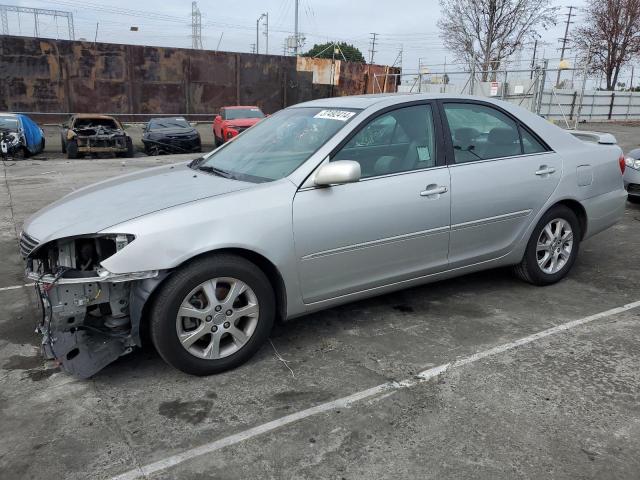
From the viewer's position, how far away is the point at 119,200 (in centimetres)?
337

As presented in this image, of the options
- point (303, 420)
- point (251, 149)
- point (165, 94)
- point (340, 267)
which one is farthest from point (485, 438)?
point (165, 94)

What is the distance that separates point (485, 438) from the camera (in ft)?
8.68

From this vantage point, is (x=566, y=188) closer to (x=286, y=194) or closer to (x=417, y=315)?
(x=417, y=315)

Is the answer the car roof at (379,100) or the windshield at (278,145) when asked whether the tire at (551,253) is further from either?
the windshield at (278,145)

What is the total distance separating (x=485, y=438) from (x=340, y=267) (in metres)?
1.35

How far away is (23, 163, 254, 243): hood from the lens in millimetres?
3062

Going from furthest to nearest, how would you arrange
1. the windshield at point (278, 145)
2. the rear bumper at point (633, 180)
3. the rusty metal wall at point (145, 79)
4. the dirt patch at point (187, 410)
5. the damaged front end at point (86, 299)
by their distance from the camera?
1. the rusty metal wall at point (145, 79)
2. the rear bumper at point (633, 180)
3. the windshield at point (278, 145)
4. the damaged front end at point (86, 299)
5. the dirt patch at point (187, 410)

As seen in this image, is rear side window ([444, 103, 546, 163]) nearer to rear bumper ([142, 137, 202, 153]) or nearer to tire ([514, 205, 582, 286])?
tire ([514, 205, 582, 286])

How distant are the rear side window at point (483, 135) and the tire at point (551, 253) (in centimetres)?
58

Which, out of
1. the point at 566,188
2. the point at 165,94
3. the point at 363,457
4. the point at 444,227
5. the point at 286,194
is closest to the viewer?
the point at 363,457

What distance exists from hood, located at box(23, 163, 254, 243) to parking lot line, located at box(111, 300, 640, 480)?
4.23 ft

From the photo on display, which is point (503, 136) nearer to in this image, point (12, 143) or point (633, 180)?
point (633, 180)

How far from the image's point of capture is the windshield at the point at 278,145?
3600 millimetres

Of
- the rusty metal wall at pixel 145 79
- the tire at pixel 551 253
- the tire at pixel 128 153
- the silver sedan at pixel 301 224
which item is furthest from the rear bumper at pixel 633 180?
the rusty metal wall at pixel 145 79
